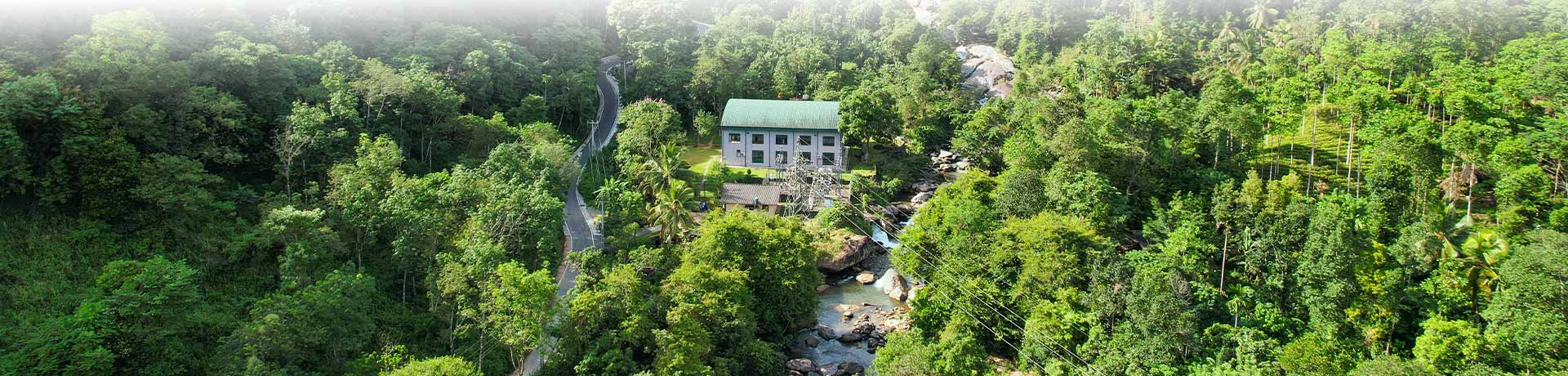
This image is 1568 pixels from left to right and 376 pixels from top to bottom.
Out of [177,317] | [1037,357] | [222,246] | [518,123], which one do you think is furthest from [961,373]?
[518,123]

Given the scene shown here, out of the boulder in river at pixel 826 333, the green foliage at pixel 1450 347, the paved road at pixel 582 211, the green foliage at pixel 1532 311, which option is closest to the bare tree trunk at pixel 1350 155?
the green foliage at pixel 1532 311

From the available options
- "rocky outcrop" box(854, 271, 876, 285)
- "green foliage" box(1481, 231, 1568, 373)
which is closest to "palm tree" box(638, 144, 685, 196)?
"rocky outcrop" box(854, 271, 876, 285)

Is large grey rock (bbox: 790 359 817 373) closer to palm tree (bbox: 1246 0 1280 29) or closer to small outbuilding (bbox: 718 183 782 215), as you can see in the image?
small outbuilding (bbox: 718 183 782 215)

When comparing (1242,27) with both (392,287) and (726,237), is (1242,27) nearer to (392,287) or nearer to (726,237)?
(726,237)

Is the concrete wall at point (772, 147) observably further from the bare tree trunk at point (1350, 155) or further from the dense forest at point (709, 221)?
the bare tree trunk at point (1350, 155)

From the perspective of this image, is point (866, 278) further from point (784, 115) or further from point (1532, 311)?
point (1532, 311)

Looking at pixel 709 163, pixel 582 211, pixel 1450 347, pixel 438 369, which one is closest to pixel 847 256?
pixel 582 211
